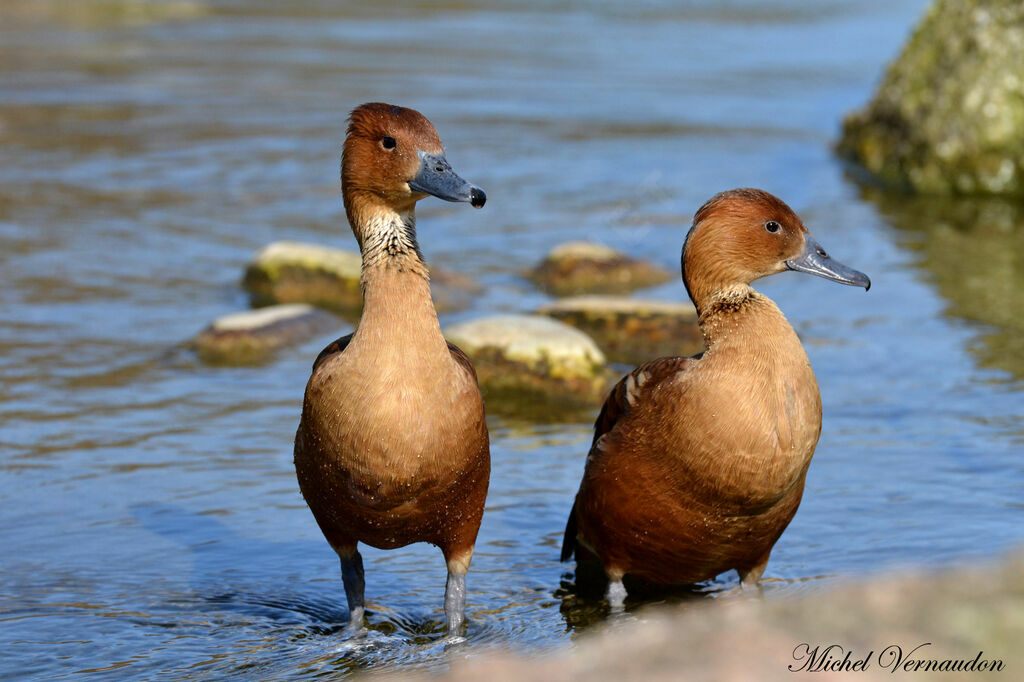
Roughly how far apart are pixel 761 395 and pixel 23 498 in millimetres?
3699

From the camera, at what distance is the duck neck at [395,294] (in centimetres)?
500

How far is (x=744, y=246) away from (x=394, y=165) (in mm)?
1419

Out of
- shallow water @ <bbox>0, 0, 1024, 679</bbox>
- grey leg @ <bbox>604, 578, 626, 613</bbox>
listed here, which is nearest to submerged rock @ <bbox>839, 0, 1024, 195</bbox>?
shallow water @ <bbox>0, 0, 1024, 679</bbox>

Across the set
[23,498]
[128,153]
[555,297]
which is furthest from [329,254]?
[128,153]

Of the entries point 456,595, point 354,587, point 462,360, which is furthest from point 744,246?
point 354,587

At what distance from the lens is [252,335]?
9008mm

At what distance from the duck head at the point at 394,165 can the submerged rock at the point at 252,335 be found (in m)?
3.69

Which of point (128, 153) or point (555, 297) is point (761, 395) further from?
point (128, 153)

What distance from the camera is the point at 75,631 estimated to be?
215 inches

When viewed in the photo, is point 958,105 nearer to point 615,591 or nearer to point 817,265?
point 817,265

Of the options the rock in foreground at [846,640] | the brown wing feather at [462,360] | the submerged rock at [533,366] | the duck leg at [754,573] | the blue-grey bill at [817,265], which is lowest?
the duck leg at [754,573]

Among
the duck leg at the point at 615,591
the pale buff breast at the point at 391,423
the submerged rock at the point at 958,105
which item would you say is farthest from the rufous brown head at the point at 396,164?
the submerged rock at the point at 958,105

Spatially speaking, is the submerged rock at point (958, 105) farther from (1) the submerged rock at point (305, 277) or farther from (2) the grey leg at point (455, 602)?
(2) the grey leg at point (455, 602)

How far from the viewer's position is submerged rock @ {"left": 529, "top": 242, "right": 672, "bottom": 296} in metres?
10.8
